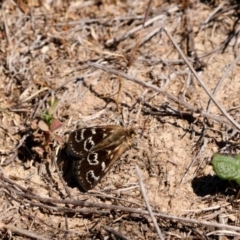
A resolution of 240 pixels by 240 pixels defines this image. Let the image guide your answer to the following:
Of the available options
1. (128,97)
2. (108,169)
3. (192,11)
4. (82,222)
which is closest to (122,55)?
(128,97)

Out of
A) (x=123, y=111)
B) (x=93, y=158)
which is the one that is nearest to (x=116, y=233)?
(x=93, y=158)

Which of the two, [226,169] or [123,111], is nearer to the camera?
[226,169]

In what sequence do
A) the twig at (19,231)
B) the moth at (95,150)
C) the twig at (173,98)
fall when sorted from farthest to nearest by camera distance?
the twig at (173,98) → the moth at (95,150) → the twig at (19,231)

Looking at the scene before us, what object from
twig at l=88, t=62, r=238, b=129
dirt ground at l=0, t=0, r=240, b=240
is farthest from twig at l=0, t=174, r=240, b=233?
twig at l=88, t=62, r=238, b=129

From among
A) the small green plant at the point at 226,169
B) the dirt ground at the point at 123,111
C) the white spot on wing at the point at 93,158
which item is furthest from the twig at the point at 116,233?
the small green plant at the point at 226,169

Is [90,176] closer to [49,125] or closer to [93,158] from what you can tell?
[93,158]

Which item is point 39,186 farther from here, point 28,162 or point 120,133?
point 120,133

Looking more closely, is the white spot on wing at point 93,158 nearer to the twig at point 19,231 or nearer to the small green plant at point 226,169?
the twig at point 19,231
